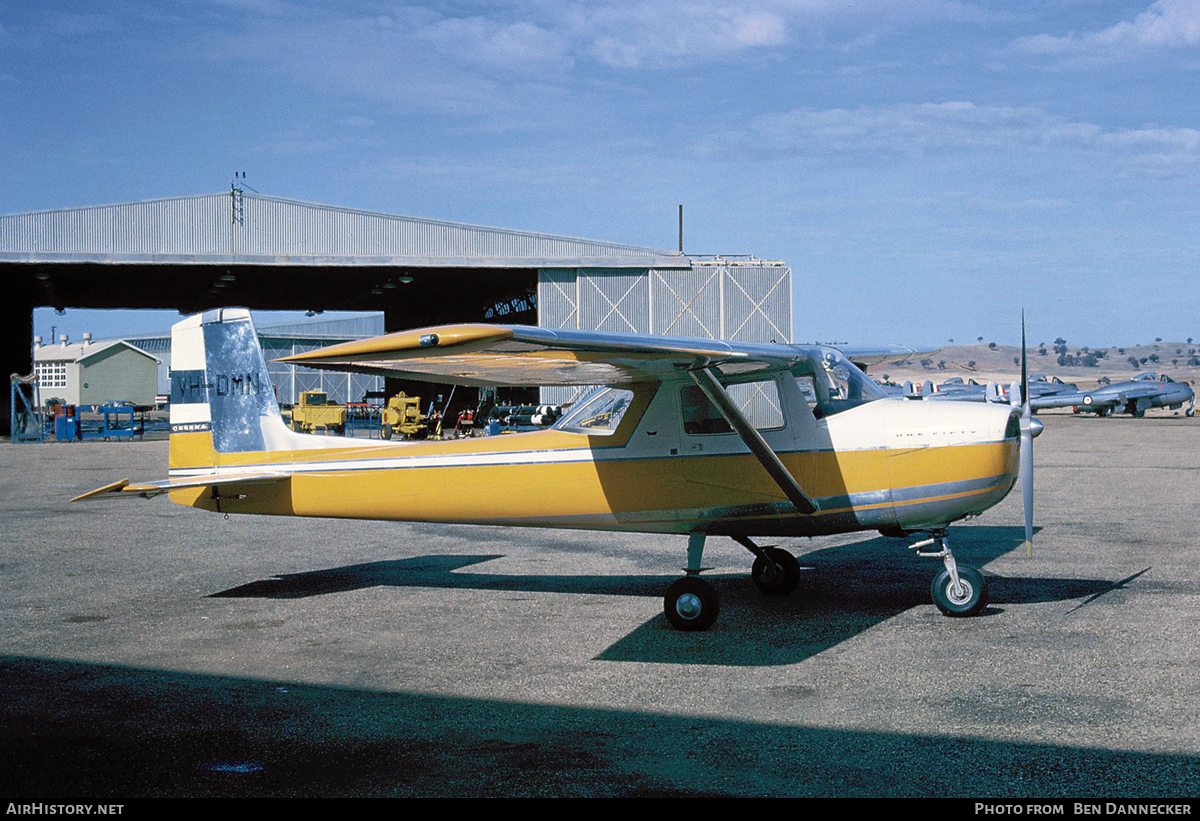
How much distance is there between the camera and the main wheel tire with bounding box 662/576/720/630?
7.61 metres

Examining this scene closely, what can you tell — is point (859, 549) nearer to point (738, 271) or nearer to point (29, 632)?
point (29, 632)

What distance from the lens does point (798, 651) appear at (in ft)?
23.0

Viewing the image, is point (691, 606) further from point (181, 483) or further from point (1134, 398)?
point (1134, 398)

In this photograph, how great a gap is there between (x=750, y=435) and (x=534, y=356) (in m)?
1.83

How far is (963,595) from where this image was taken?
7.87 meters

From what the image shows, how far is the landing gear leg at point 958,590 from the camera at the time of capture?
7828 millimetres

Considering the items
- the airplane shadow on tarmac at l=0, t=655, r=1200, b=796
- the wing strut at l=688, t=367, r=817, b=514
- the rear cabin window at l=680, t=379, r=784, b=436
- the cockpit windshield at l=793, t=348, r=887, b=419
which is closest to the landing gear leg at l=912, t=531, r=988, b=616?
the wing strut at l=688, t=367, r=817, b=514

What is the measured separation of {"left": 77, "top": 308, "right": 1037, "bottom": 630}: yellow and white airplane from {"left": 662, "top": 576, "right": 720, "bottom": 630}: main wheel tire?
1 cm

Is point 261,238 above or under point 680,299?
above

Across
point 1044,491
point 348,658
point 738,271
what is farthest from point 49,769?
point 738,271

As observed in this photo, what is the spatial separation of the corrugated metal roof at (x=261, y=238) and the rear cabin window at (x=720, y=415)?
87.8 feet

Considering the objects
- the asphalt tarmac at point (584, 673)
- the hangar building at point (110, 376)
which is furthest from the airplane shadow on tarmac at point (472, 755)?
the hangar building at point (110, 376)

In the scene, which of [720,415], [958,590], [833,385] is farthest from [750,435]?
[958,590]

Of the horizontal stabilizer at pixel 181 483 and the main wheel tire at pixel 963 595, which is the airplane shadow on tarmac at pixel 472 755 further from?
the horizontal stabilizer at pixel 181 483
